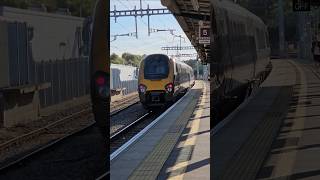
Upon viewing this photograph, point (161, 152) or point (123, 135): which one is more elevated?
point (123, 135)

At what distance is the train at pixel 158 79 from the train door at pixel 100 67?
0.97 ft

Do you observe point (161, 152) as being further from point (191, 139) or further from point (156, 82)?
point (156, 82)

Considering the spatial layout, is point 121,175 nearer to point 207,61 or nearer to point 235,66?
point 207,61

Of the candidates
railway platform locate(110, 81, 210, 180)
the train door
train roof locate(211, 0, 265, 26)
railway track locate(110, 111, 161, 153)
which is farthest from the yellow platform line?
the train door

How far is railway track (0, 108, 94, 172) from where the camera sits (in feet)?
6.55

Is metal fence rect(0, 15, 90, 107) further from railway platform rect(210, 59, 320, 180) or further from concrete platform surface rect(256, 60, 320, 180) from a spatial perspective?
concrete platform surface rect(256, 60, 320, 180)

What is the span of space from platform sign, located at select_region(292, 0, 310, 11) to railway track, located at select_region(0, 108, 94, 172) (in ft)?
4.25

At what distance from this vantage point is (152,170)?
2.83 m

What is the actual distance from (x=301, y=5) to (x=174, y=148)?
3.60 feet

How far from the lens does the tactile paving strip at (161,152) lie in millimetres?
2641

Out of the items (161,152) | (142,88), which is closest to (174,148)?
(161,152)

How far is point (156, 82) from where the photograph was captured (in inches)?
106

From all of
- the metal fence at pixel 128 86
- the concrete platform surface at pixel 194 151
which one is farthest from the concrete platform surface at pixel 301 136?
the metal fence at pixel 128 86

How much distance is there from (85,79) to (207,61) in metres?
0.57
